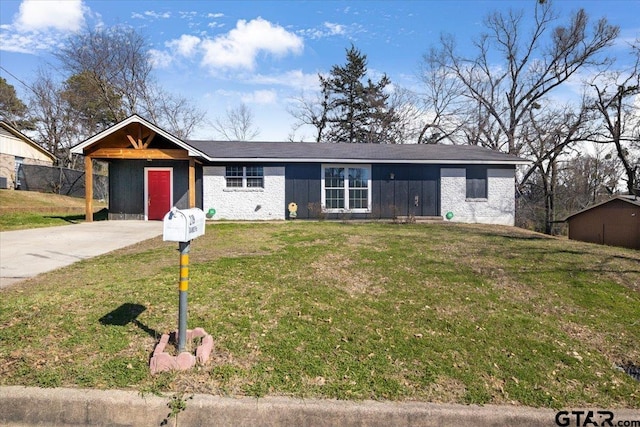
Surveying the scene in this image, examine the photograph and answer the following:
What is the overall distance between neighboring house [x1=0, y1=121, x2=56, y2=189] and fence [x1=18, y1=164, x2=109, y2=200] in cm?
53

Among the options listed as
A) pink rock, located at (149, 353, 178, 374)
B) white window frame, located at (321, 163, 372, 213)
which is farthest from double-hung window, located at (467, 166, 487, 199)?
pink rock, located at (149, 353, 178, 374)

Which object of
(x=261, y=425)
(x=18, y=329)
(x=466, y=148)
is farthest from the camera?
(x=466, y=148)

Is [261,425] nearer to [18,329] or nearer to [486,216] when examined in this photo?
[18,329]

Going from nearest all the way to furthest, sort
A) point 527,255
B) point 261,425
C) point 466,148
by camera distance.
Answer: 1. point 261,425
2. point 527,255
3. point 466,148

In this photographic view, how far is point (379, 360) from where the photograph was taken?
327cm

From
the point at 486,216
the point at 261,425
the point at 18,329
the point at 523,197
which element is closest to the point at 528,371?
the point at 261,425

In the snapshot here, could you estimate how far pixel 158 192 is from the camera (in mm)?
15422

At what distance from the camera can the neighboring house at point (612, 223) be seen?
449 inches

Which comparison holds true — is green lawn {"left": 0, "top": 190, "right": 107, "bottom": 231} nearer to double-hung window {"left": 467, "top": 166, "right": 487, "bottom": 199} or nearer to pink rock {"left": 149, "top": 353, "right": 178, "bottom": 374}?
pink rock {"left": 149, "top": 353, "right": 178, "bottom": 374}

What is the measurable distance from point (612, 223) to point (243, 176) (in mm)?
13736

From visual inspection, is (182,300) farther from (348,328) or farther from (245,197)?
(245,197)

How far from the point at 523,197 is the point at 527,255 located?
2363 centimetres

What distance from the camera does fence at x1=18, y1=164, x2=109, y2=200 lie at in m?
23.4

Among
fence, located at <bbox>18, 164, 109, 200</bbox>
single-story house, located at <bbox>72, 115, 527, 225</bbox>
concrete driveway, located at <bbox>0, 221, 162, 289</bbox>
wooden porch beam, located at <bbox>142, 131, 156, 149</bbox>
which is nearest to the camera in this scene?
concrete driveway, located at <bbox>0, 221, 162, 289</bbox>
